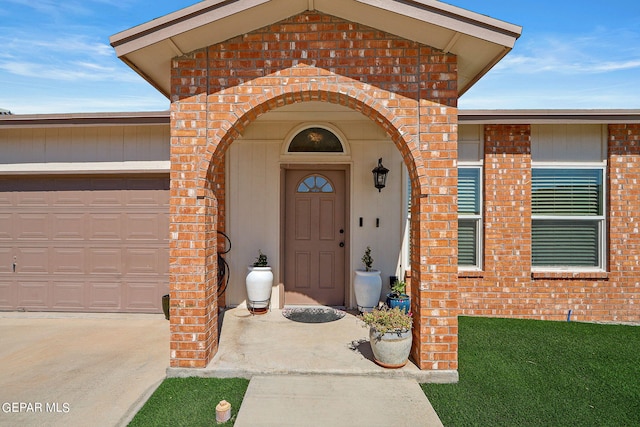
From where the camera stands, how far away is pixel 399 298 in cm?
535

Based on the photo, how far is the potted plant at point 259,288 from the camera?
5734 mm

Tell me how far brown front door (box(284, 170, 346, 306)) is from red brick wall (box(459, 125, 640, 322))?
2.18 metres

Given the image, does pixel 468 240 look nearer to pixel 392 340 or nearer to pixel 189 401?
pixel 392 340

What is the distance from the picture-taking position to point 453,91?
3.75m

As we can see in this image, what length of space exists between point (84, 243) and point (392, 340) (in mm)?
5453

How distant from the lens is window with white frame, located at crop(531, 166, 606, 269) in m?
6.05

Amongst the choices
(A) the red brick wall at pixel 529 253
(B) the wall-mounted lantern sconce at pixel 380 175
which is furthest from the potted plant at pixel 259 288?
(A) the red brick wall at pixel 529 253

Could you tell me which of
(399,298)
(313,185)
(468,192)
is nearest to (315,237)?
(313,185)

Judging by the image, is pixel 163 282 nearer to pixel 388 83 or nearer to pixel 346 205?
pixel 346 205

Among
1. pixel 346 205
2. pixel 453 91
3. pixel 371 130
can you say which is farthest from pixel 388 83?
pixel 346 205

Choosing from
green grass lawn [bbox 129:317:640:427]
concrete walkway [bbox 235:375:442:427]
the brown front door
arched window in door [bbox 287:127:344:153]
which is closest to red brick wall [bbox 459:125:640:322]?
green grass lawn [bbox 129:317:640:427]

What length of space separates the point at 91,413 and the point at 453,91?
15.0ft

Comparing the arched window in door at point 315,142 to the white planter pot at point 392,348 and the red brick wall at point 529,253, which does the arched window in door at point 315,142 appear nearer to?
the red brick wall at point 529,253

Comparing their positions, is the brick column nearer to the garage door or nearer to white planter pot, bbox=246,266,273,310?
white planter pot, bbox=246,266,273,310
